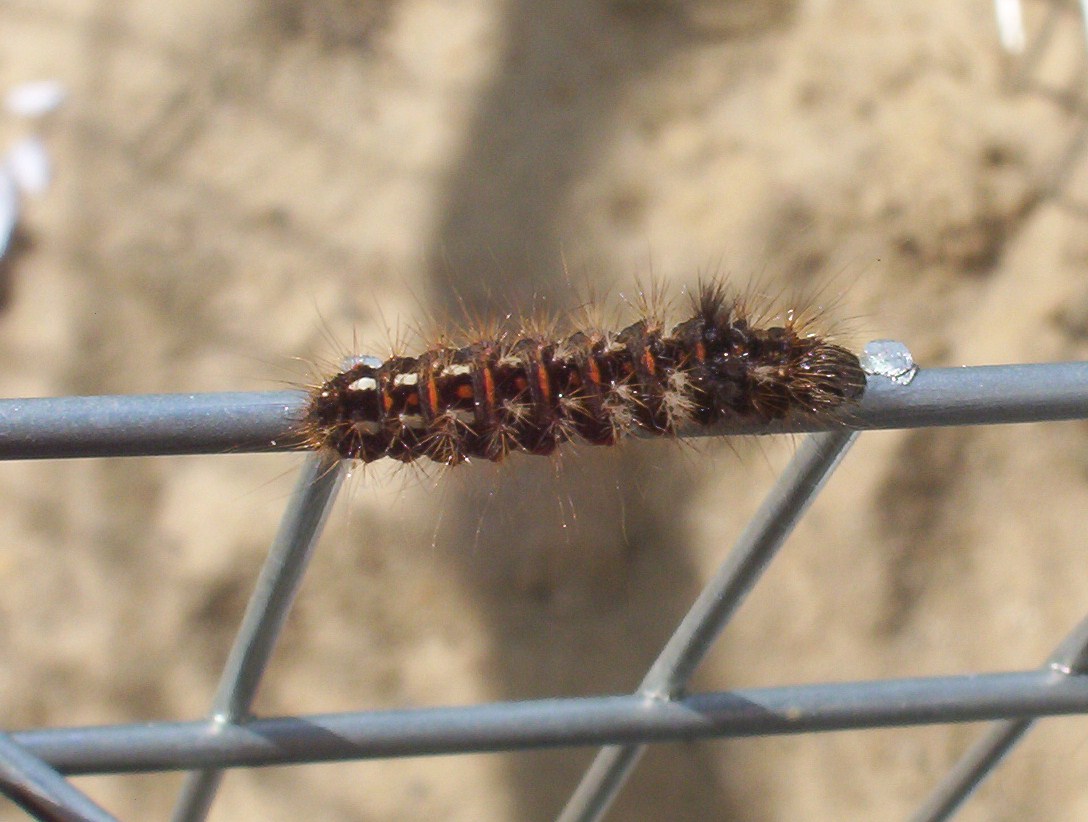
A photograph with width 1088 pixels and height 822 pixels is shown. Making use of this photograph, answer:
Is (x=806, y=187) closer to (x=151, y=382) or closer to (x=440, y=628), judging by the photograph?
(x=440, y=628)

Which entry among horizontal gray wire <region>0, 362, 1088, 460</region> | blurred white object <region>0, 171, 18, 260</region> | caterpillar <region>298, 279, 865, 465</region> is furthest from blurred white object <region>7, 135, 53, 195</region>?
horizontal gray wire <region>0, 362, 1088, 460</region>

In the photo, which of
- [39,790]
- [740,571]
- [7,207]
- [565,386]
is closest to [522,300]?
[565,386]

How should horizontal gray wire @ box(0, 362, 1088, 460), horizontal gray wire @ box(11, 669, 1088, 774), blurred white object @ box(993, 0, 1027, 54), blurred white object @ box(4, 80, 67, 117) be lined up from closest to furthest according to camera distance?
horizontal gray wire @ box(0, 362, 1088, 460) < horizontal gray wire @ box(11, 669, 1088, 774) < blurred white object @ box(4, 80, 67, 117) < blurred white object @ box(993, 0, 1027, 54)

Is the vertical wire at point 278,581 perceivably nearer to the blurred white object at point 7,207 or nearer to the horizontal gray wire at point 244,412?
the horizontal gray wire at point 244,412

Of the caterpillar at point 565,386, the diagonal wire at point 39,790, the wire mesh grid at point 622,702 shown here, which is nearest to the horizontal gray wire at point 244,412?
the wire mesh grid at point 622,702

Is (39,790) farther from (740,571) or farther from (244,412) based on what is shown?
(740,571)

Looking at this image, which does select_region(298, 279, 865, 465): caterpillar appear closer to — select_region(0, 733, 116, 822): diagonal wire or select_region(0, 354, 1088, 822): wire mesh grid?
select_region(0, 354, 1088, 822): wire mesh grid
